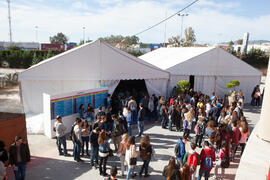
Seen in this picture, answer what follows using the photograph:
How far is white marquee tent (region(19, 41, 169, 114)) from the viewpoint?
9164 millimetres

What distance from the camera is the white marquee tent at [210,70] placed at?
42.4ft

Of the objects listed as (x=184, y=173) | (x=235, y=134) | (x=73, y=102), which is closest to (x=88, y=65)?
(x=73, y=102)

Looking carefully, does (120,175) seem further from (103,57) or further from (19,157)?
(103,57)

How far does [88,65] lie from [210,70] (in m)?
8.08

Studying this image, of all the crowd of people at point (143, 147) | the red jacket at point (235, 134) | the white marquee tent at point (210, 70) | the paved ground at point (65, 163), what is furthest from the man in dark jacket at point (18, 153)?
the white marquee tent at point (210, 70)

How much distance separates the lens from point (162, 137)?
831 centimetres

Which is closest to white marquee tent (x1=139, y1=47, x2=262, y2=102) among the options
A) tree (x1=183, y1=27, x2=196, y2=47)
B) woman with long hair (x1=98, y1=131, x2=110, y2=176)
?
woman with long hair (x1=98, y1=131, x2=110, y2=176)

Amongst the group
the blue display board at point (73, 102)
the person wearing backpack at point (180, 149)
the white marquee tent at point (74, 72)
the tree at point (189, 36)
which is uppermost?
the tree at point (189, 36)

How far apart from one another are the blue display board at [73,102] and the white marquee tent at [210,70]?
15.7ft

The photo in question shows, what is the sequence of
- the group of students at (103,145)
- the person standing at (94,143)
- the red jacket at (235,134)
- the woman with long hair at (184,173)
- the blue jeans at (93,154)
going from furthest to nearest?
the red jacket at (235,134) → the blue jeans at (93,154) → the person standing at (94,143) → the group of students at (103,145) → the woman with long hair at (184,173)

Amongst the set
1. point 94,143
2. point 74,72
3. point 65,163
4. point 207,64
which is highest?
point 207,64

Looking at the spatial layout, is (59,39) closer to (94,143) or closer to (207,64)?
(207,64)

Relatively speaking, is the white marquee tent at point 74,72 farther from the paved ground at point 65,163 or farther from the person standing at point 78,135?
the person standing at point 78,135

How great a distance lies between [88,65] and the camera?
31.5ft
